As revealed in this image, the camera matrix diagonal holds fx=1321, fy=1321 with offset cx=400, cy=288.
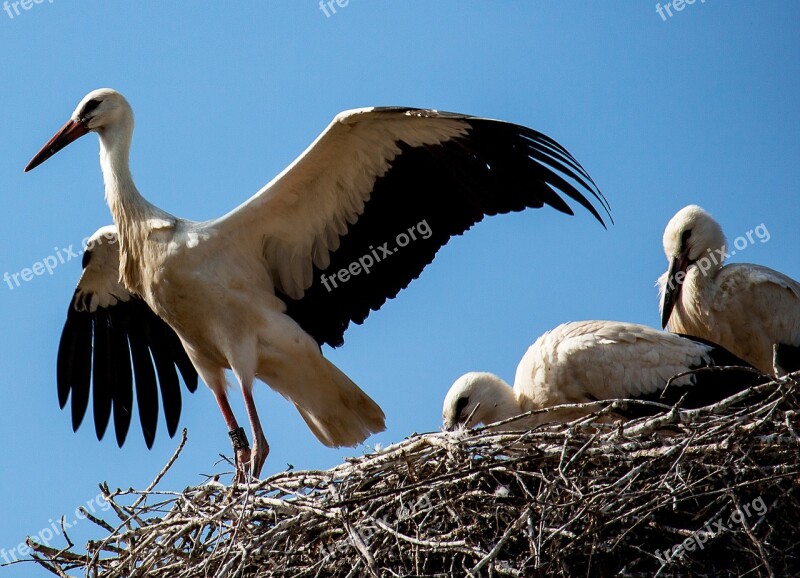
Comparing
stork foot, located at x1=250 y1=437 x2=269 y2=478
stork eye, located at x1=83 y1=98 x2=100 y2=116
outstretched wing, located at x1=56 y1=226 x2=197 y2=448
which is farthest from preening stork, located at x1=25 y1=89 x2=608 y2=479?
outstretched wing, located at x1=56 y1=226 x2=197 y2=448

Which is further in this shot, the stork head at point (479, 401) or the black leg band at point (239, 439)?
the black leg band at point (239, 439)

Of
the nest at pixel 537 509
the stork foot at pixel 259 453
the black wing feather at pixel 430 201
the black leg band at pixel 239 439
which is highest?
the black wing feather at pixel 430 201

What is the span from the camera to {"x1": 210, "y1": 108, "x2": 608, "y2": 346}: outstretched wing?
5.42 m

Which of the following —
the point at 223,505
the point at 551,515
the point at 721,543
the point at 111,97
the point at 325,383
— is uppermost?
the point at 111,97

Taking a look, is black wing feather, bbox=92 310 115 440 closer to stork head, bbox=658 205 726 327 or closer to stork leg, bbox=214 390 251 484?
stork leg, bbox=214 390 251 484

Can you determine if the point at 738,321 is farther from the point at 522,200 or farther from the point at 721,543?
the point at 721,543

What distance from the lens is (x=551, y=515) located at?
4.07 meters

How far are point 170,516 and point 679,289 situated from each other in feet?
9.02

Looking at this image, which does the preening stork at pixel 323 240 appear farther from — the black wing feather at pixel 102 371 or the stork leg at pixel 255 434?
the black wing feather at pixel 102 371

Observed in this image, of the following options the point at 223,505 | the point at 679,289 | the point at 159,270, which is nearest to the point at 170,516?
the point at 223,505

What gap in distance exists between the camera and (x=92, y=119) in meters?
6.20

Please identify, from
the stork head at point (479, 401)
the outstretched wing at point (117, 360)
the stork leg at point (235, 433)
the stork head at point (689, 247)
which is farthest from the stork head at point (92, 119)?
the stork head at point (689, 247)

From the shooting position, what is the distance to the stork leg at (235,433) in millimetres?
5781

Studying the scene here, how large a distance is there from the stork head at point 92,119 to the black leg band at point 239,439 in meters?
1.50
